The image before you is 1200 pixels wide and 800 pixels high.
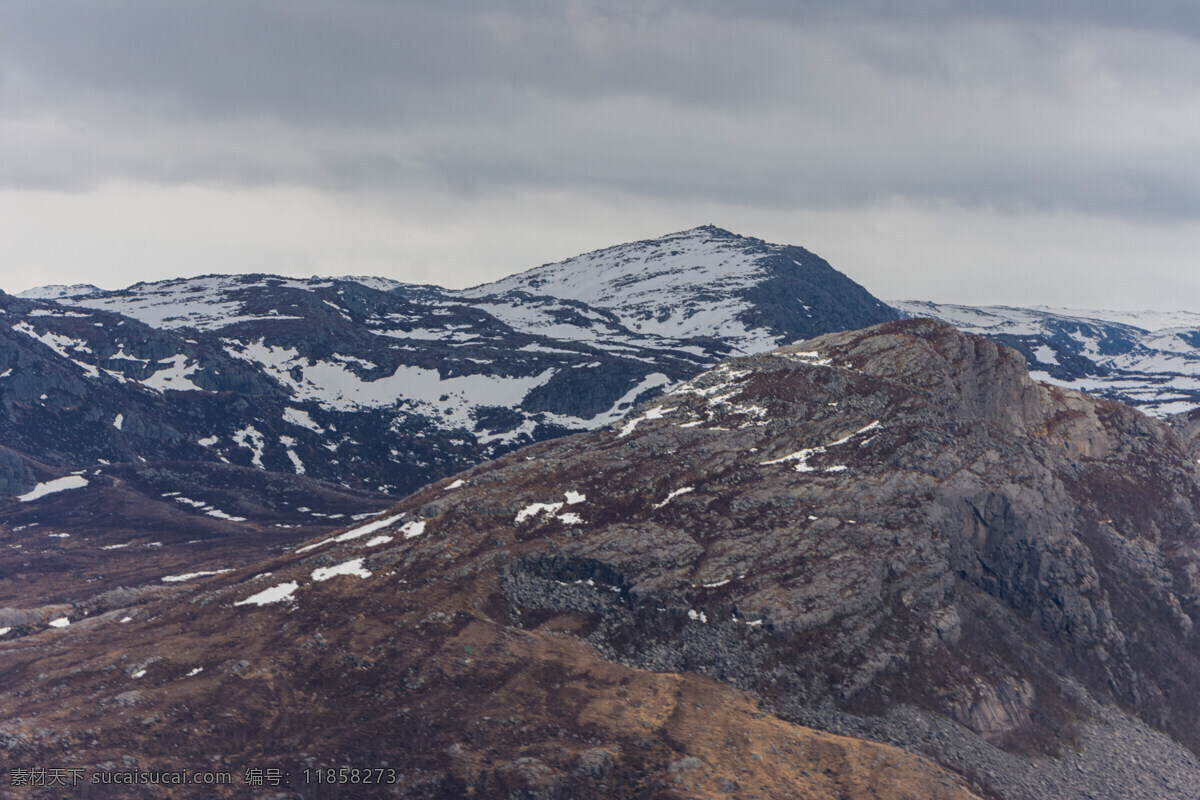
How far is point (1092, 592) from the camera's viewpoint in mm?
106188

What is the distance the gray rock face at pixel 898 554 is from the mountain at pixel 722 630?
13.4 inches

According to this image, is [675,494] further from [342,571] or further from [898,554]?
[342,571]

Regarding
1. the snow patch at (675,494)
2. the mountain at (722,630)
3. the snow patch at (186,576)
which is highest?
the snow patch at (675,494)

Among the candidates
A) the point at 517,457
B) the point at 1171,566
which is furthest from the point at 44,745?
the point at 1171,566

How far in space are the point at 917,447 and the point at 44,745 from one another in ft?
288

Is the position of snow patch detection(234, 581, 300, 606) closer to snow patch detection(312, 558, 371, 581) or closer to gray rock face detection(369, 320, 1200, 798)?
snow patch detection(312, 558, 371, 581)

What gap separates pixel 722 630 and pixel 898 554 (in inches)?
815

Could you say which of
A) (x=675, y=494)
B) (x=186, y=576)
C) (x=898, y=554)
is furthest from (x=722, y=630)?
(x=186, y=576)

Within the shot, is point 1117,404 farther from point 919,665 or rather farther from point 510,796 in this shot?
point 510,796

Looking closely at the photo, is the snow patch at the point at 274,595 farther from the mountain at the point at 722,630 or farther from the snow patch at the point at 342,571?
the snow patch at the point at 342,571

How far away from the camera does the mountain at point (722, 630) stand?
3031 inches

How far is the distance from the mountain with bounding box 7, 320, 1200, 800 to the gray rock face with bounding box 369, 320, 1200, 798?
340 mm

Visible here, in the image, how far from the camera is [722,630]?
304 ft

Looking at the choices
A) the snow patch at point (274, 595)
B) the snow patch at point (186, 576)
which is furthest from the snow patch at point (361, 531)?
the snow patch at point (186, 576)
